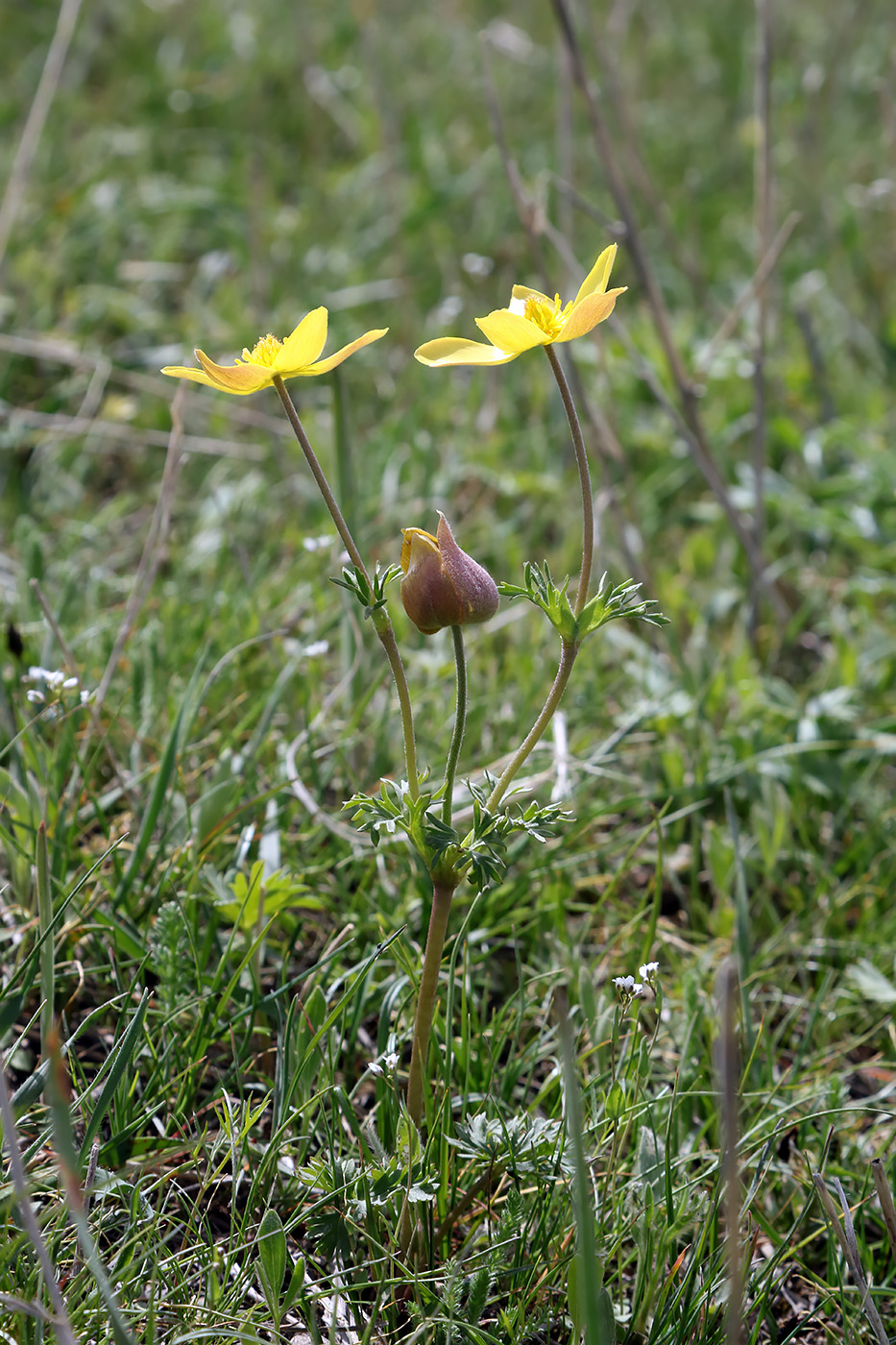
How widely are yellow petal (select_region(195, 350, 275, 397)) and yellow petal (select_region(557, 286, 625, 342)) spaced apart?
1.16 feet

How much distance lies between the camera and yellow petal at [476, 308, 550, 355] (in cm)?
118

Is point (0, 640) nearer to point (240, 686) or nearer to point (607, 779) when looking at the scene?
point (240, 686)

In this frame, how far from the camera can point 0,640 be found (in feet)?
7.89

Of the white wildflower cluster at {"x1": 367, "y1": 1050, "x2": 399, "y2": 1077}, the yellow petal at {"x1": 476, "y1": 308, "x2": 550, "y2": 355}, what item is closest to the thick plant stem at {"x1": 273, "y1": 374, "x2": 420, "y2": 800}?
the yellow petal at {"x1": 476, "y1": 308, "x2": 550, "y2": 355}

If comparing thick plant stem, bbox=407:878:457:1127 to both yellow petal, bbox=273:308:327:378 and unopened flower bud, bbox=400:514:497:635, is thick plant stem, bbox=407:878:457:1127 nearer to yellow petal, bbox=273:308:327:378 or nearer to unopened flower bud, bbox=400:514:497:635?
unopened flower bud, bbox=400:514:497:635

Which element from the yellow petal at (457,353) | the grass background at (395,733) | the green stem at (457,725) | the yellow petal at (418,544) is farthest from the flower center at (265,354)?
the grass background at (395,733)

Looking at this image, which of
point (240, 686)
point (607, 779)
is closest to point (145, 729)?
point (240, 686)

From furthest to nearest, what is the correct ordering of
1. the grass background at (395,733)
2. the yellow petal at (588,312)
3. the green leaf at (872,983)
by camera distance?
1. the green leaf at (872,983)
2. the grass background at (395,733)
3. the yellow petal at (588,312)

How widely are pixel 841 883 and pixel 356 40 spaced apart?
17.3ft

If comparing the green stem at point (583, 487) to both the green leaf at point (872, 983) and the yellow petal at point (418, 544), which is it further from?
the green leaf at point (872, 983)

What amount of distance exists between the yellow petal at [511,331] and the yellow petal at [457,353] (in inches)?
0.6

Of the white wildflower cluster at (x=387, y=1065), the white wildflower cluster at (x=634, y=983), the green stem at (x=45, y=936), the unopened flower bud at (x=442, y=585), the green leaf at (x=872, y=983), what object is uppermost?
the unopened flower bud at (x=442, y=585)

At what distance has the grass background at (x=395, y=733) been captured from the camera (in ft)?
4.69

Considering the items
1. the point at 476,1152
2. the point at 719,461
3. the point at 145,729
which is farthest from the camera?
the point at 719,461
